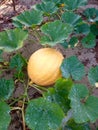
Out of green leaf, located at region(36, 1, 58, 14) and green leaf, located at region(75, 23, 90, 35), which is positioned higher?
green leaf, located at region(36, 1, 58, 14)

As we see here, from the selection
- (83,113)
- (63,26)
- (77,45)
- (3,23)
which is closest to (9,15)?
(3,23)

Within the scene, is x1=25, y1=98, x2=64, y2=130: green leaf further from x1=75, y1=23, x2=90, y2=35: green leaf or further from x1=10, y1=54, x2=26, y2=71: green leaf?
x1=75, y1=23, x2=90, y2=35: green leaf

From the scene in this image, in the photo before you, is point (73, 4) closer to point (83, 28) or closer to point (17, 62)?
point (83, 28)

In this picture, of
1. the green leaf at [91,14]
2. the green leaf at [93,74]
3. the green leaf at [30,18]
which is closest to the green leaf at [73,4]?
the green leaf at [91,14]

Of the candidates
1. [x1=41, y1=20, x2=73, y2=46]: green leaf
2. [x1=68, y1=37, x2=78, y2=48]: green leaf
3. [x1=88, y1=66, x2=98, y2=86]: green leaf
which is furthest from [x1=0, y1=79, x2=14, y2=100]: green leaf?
[x1=68, y1=37, x2=78, y2=48]: green leaf

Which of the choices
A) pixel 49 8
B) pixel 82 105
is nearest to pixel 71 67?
pixel 82 105
